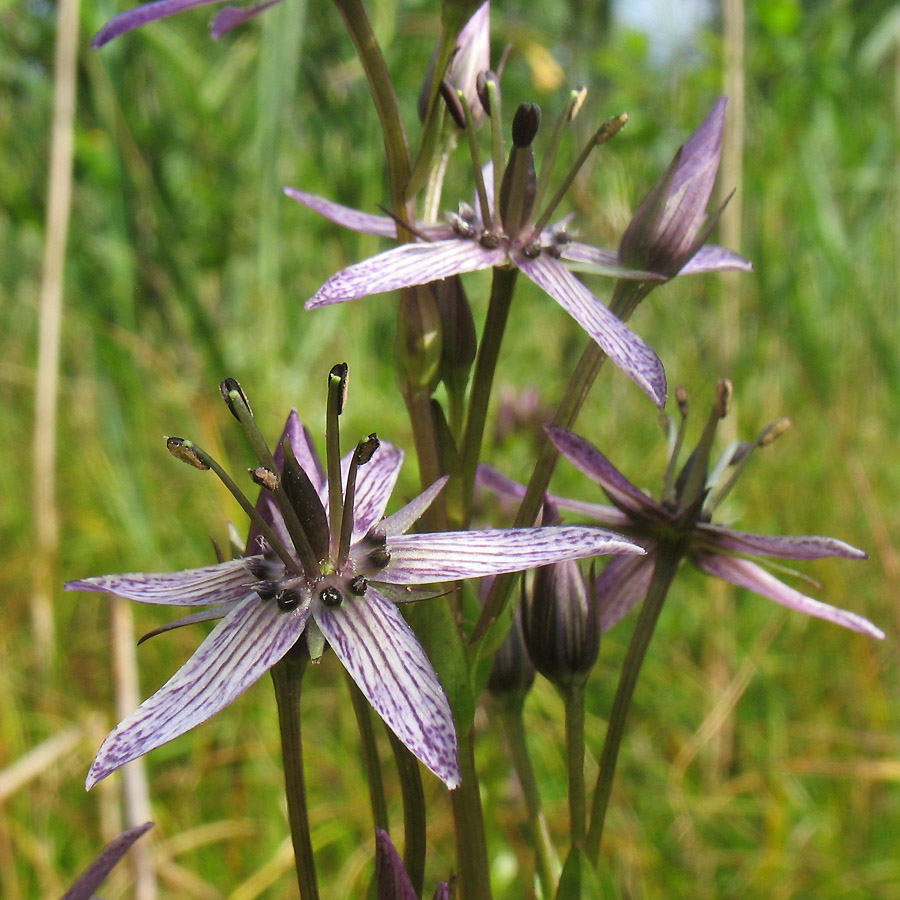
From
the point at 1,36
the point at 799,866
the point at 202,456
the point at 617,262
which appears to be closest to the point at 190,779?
the point at 799,866

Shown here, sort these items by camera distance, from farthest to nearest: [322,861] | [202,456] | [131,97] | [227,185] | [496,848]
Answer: [227,185] → [131,97] → [322,861] → [496,848] → [202,456]

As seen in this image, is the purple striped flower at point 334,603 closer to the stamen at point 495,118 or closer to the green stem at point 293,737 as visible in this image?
the green stem at point 293,737

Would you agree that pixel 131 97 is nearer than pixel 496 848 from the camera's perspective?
No

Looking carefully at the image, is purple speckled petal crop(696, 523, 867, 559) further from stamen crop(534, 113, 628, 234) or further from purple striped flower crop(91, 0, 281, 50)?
purple striped flower crop(91, 0, 281, 50)

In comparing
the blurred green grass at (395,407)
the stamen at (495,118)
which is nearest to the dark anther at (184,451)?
the stamen at (495,118)

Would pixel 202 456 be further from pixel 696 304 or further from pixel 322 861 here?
pixel 696 304

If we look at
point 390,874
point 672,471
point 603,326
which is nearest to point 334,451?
point 603,326
